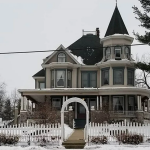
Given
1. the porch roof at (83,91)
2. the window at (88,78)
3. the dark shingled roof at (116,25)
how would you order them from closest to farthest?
the porch roof at (83,91)
the dark shingled roof at (116,25)
the window at (88,78)

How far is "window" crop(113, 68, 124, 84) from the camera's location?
34.0m

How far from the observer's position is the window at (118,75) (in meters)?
34.0

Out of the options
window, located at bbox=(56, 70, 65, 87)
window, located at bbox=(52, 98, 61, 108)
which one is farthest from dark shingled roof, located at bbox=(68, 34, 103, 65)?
window, located at bbox=(52, 98, 61, 108)

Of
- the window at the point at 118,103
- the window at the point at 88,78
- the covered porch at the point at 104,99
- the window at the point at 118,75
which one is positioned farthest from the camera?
the window at the point at 88,78

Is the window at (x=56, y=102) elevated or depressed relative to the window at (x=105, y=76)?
depressed

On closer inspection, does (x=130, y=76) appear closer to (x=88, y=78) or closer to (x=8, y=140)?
(x=88, y=78)

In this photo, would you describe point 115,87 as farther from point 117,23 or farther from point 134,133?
point 134,133

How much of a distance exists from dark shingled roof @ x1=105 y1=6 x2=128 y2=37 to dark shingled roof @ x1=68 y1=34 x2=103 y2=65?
258 centimetres

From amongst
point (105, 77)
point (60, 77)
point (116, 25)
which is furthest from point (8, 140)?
point (116, 25)

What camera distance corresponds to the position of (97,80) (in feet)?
118

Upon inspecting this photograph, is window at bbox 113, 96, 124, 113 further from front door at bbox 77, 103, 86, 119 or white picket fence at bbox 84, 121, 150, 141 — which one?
white picket fence at bbox 84, 121, 150, 141

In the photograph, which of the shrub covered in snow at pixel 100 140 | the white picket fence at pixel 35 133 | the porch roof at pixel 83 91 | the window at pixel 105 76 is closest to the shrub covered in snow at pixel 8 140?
the white picket fence at pixel 35 133

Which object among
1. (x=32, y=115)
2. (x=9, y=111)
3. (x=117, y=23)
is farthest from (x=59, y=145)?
(x=9, y=111)

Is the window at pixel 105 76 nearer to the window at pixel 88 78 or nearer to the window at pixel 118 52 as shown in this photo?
the window at pixel 88 78
